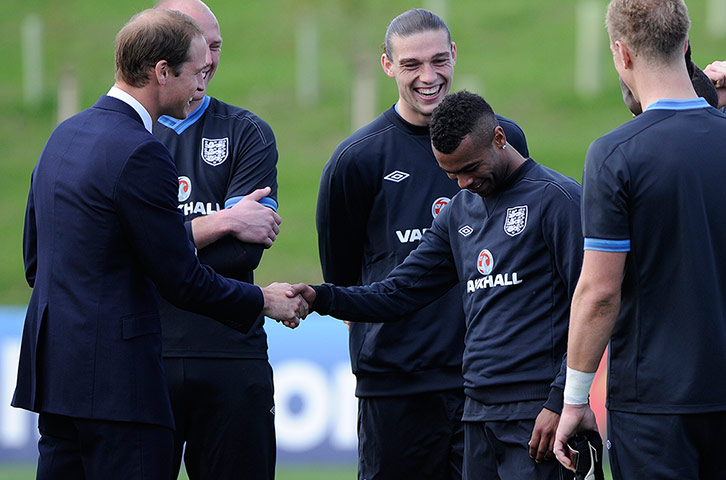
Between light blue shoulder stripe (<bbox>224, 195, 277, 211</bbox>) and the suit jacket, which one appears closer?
the suit jacket

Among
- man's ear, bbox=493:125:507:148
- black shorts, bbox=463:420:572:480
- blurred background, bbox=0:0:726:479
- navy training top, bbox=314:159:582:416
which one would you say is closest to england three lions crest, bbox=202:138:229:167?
navy training top, bbox=314:159:582:416

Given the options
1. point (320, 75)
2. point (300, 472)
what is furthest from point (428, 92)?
point (320, 75)

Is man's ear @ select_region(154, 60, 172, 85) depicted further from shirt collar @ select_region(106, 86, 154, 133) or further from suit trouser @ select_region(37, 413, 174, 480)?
suit trouser @ select_region(37, 413, 174, 480)

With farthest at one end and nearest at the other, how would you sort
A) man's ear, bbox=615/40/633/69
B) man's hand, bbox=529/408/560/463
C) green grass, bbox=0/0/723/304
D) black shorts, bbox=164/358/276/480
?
green grass, bbox=0/0/723/304, black shorts, bbox=164/358/276/480, man's hand, bbox=529/408/560/463, man's ear, bbox=615/40/633/69

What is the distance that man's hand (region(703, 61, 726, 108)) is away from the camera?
4.05 meters

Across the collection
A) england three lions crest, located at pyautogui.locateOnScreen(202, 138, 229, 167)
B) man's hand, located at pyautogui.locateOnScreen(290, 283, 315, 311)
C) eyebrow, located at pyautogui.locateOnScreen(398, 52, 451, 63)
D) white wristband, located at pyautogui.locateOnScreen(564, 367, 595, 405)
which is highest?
eyebrow, located at pyautogui.locateOnScreen(398, 52, 451, 63)

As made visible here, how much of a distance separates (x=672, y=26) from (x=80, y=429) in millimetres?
2092

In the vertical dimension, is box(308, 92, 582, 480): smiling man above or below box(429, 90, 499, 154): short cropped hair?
below

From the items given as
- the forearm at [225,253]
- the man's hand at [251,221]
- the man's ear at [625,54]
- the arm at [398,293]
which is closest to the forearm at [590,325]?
the man's ear at [625,54]

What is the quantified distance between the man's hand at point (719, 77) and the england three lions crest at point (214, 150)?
1853mm

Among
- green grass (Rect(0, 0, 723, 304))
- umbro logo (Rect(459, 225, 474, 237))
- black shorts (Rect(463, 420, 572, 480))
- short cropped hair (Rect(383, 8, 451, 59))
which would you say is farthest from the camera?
green grass (Rect(0, 0, 723, 304))

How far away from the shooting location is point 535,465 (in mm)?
3492

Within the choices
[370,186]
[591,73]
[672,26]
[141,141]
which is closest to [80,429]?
[141,141]

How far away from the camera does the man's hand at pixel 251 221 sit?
13.0ft
